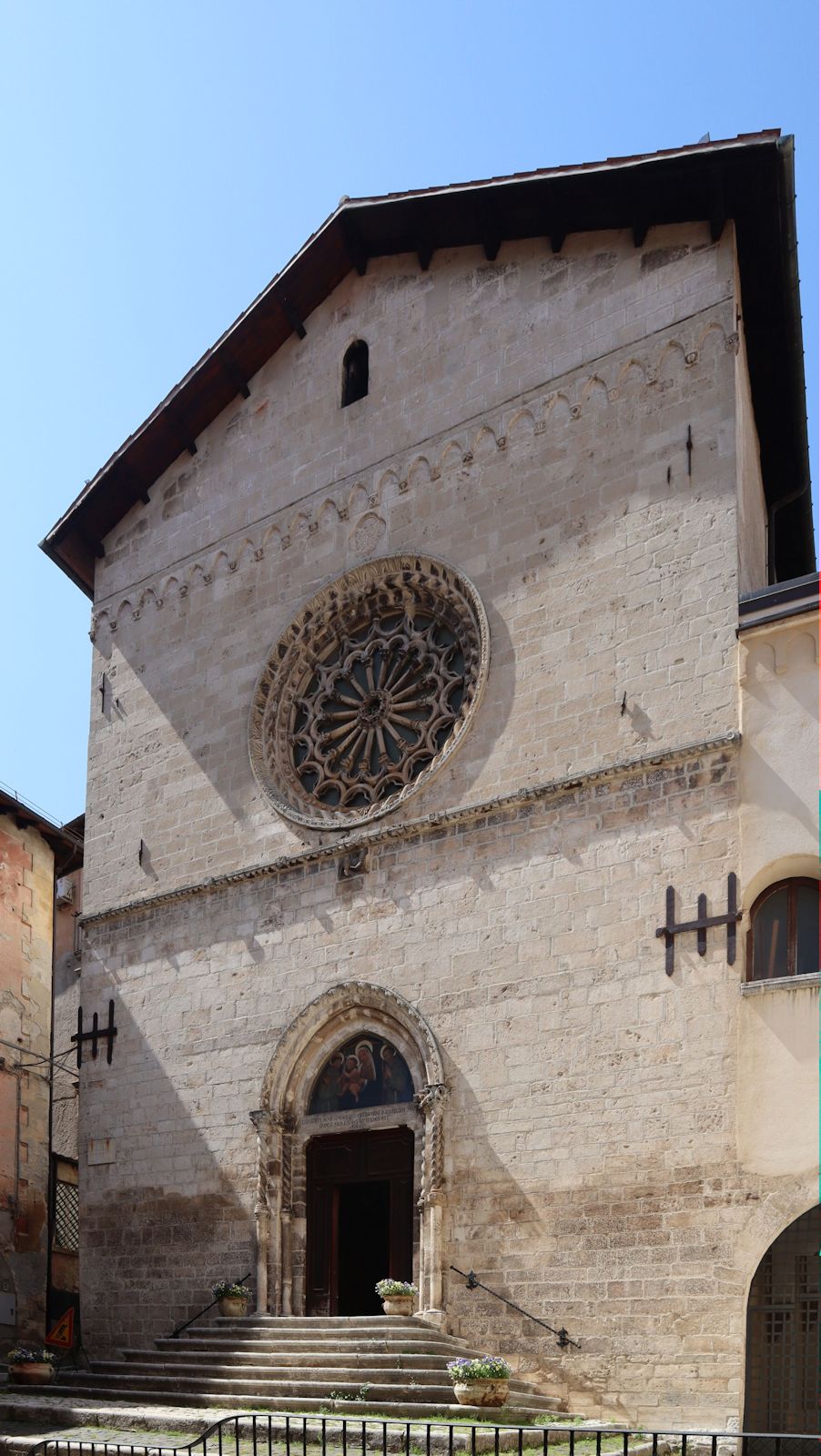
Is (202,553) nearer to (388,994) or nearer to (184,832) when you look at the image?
(184,832)

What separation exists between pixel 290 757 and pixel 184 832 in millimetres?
1643

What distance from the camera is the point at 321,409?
19438 millimetres

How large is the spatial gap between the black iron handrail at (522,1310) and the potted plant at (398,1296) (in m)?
0.46

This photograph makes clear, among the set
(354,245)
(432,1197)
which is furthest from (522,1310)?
(354,245)

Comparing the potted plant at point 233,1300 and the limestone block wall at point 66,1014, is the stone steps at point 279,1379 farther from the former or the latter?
the limestone block wall at point 66,1014

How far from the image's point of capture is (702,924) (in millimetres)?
13969

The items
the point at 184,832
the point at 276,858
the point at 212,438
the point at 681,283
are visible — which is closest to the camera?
the point at 681,283

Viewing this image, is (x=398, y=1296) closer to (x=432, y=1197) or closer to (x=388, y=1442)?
(x=432, y=1197)

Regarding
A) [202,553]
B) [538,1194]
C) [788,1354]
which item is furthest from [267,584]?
[788,1354]

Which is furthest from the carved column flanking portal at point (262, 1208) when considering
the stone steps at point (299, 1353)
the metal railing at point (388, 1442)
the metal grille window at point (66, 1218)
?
the metal grille window at point (66, 1218)

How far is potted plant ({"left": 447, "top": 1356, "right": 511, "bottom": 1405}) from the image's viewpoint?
513 inches

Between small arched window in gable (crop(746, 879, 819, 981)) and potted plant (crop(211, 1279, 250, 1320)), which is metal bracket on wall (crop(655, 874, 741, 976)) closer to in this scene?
small arched window in gable (crop(746, 879, 819, 981))

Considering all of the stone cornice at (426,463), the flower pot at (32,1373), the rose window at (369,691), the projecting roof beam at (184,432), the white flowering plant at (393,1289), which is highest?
the projecting roof beam at (184,432)

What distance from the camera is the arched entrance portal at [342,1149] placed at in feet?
52.4
